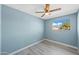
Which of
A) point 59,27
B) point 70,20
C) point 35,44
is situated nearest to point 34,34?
point 35,44

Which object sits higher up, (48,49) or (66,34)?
(66,34)

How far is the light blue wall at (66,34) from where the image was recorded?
3.70 feet

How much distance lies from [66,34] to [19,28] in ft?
2.38

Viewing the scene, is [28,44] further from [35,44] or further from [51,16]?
[51,16]

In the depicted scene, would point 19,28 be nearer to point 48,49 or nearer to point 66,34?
point 48,49

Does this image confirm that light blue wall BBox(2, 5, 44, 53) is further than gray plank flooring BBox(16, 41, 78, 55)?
Yes

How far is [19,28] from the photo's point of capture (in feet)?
4.42

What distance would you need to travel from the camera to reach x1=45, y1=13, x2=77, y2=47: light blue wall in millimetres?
1129

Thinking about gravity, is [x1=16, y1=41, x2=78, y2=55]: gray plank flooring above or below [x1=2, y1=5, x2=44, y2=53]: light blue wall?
below

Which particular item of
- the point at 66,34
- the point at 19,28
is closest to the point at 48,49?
the point at 66,34

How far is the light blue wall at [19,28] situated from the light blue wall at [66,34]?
0.32 ft

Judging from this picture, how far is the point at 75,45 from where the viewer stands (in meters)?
1.13

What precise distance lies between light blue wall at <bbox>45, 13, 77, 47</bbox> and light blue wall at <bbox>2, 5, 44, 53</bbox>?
0.10m

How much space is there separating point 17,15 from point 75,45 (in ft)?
3.04
